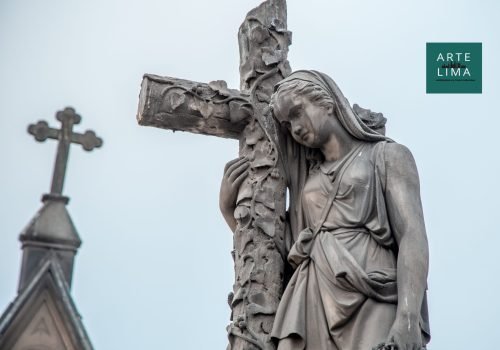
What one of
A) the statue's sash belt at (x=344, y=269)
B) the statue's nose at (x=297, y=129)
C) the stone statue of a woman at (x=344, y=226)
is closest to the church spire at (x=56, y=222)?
the stone statue of a woman at (x=344, y=226)

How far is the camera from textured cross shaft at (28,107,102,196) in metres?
24.6

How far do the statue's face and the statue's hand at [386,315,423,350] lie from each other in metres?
1.33

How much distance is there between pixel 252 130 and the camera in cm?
782

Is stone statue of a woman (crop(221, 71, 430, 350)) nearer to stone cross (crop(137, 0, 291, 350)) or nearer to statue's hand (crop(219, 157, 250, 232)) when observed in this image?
statue's hand (crop(219, 157, 250, 232))

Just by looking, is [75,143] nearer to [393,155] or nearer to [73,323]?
[73,323]

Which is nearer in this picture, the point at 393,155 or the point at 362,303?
the point at 362,303

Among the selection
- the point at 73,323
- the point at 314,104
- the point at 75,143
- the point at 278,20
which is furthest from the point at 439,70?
the point at 75,143

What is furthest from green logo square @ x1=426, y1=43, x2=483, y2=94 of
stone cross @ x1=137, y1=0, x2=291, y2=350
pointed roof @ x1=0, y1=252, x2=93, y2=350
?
pointed roof @ x1=0, y1=252, x2=93, y2=350

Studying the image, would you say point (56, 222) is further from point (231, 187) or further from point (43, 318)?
point (231, 187)

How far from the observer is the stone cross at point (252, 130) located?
7.23 metres

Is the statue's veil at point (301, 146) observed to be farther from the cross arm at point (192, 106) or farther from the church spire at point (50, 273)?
the church spire at point (50, 273)

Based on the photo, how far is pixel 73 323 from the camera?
895 inches

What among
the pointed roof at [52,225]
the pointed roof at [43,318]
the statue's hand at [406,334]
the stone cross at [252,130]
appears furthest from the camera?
the pointed roof at [52,225]

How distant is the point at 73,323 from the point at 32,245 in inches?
81.8
